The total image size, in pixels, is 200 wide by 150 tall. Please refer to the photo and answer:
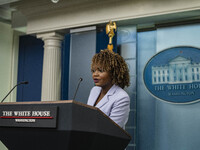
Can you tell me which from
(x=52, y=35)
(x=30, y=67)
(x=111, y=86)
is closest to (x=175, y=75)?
(x=52, y=35)

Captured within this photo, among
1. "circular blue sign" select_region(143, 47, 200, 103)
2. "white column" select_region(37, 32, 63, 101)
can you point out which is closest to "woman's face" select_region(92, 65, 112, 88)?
"circular blue sign" select_region(143, 47, 200, 103)

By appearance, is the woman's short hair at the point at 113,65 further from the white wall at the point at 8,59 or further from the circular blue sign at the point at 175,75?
the white wall at the point at 8,59

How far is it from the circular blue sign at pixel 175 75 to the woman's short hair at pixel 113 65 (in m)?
2.40

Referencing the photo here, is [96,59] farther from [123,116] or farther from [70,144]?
[70,144]

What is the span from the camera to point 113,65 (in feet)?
7.52

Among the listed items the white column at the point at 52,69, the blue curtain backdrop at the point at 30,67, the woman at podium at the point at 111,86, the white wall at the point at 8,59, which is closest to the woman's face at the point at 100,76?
the woman at podium at the point at 111,86

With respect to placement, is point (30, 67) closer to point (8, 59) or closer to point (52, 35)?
point (8, 59)

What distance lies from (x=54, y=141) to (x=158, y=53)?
3395mm

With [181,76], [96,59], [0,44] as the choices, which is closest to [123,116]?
[96,59]

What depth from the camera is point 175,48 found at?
471 cm

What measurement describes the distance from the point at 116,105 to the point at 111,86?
24 cm

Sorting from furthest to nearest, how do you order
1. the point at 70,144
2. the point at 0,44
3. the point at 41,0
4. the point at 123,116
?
the point at 0,44 < the point at 41,0 < the point at 123,116 < the point at 70,144

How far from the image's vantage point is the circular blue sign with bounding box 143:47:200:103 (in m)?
4.54

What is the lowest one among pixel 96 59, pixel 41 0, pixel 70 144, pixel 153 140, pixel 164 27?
pixel 153 140
